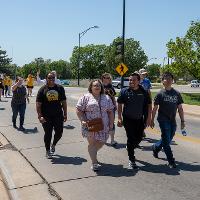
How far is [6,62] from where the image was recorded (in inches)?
4242

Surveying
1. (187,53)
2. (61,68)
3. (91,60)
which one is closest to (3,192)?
(187,53)

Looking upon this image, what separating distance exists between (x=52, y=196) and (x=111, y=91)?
402 centimetres

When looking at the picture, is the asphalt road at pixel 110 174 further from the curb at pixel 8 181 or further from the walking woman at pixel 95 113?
the walking woman at pixel 95 113

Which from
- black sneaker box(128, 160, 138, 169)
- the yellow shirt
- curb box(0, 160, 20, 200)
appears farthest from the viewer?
the yellow shirt

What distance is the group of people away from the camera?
24.0ft

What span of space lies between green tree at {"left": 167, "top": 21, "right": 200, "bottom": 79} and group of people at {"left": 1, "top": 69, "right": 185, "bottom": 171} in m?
26.3

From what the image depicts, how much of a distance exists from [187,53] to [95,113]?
91.0 ft

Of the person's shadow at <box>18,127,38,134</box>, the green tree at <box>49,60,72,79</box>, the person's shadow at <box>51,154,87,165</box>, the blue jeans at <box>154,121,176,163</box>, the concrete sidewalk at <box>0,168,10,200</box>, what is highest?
the green tree at <box>49,60,72,79</box>

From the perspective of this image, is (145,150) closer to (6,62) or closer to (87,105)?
(87,105)

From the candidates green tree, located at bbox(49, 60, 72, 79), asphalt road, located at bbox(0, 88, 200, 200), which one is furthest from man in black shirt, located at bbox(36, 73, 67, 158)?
green tree, located at bbox(49, 60, 72, 79)

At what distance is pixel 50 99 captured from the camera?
332 inches

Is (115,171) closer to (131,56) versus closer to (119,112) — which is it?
(119,112)

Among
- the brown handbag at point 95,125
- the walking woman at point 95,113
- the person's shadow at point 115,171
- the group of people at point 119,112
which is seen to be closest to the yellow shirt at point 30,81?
the group of people at point 119,112

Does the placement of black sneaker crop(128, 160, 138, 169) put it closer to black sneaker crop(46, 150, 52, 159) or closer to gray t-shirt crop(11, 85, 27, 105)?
black sneaker crop(46, 150, 52, 159)
